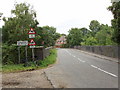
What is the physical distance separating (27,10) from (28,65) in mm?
6747

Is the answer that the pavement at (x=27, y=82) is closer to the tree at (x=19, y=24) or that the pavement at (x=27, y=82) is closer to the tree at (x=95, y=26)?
the tree at (x=19, y=24)

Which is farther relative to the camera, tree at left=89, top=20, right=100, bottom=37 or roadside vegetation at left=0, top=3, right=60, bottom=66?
tree at left=89, top=20, right=100, bottom=37

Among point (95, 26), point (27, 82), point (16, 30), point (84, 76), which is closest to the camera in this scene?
point (27, 82)

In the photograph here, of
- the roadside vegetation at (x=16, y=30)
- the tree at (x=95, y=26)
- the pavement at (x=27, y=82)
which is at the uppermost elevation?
the tree at (x=95, y=26)

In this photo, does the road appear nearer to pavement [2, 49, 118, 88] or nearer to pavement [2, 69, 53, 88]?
pavement [2, 49, 118, 88]

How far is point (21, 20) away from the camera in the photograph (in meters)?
18.4

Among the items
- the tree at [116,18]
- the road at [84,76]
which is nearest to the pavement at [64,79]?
the road at [84,76]

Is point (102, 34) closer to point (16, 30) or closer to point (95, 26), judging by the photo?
point (95, 26)

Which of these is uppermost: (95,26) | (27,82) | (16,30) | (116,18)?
(95,26)

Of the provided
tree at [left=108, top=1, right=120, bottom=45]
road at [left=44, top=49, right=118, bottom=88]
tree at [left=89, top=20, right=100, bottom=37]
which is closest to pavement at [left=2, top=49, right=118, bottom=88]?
road at [left=44, top=49, right=118, bottom=88]

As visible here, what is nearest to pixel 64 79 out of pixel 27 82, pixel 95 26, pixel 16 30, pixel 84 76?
pixel 84 76

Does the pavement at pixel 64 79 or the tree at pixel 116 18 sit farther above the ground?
the tree at pixel 116 18

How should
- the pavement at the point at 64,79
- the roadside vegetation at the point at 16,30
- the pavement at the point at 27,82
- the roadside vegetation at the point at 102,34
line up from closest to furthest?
the pavement at the point at 64,79
the pavement at the point at 27,82
the roadside vegetation at the point at 16,30
the roadside vegetation at the point at 102,34

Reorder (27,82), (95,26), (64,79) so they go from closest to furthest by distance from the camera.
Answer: (27,82) < (64,79) < (95,26)
